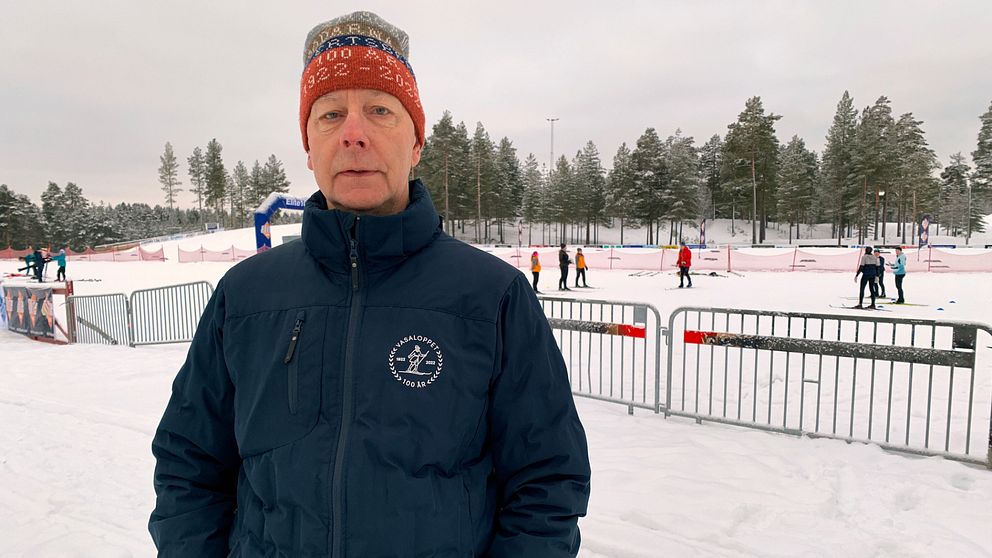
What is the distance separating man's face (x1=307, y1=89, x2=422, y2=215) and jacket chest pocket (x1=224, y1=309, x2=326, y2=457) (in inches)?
14.8

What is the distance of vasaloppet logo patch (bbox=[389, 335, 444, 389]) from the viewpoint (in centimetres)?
137

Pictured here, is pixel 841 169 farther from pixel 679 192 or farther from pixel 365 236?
pixel 365 236

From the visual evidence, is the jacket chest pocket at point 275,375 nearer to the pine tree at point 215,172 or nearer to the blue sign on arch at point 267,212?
the blue sign on arch at point 267,212

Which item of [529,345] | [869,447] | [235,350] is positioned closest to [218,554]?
[235,350]

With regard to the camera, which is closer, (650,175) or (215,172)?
(650,175)

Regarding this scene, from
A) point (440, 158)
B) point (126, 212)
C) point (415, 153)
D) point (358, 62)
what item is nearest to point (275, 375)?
point (415, 153)

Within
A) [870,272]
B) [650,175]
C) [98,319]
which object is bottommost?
[98,319]

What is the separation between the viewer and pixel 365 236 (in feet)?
4.73

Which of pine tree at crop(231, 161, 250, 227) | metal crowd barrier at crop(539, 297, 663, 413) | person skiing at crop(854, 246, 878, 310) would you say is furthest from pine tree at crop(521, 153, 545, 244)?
metal crowd barrier at crop(539, 297, 663, 413)

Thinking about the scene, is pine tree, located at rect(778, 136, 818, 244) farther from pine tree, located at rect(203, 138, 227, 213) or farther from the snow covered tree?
pine tree, located at rect(203, 138, 227, 213)

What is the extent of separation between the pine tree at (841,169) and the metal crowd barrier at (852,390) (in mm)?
57843

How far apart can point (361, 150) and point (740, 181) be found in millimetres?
68081

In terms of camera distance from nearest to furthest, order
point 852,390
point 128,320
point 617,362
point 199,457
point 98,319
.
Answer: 1. point 199,457
2. point 852,390
3. point 617,362
4. point 128,320
5. point 98,319

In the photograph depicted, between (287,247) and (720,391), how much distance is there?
674 cm
